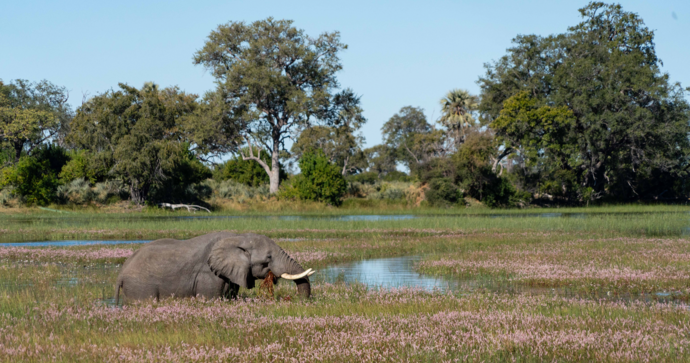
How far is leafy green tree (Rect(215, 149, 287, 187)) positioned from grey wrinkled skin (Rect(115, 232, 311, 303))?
2642 inches

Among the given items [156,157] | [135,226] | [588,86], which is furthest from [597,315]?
[588,86]

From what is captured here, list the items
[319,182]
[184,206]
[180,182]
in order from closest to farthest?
[184,206]
[180,182]
[319,182]

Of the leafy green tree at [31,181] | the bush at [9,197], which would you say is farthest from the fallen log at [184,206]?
the bush at [9,197]

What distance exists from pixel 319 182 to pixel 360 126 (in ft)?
43.5

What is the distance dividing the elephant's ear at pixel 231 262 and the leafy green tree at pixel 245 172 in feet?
222

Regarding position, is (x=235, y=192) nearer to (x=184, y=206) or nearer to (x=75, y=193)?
(x=184, y=206)

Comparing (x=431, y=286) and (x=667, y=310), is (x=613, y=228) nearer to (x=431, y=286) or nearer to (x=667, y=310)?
(x=431, y=286)

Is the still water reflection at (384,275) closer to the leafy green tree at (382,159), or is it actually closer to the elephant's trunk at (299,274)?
the elephant's trunk at (299,274)

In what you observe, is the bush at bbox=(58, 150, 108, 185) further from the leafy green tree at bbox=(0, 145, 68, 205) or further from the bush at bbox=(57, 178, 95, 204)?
the leafy green tree at bbox=(0, 145, 68, 205)

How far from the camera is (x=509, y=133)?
6825cm

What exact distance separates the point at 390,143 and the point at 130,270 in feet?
419

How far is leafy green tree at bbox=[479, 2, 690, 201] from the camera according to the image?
63969mm

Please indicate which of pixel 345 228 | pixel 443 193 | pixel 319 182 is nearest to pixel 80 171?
pixel 319 182

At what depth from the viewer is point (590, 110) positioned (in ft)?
210
